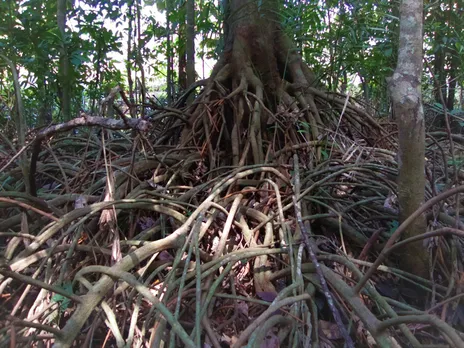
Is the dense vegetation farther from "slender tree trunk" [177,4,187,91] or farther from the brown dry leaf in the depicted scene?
"slender tree trunk" [177,4,187,91]

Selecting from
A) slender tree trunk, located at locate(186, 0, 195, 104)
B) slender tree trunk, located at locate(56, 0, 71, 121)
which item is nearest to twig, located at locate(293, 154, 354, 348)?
slender tree trunk, located at locate(186, 0, 195, 104)

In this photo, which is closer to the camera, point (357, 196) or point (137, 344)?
point (137, 344)

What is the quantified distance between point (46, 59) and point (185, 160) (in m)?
1.92

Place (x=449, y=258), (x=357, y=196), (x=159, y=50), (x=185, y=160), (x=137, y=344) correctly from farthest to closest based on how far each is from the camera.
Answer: (x=159, y=50), (x=185, y=160), (x=357, y=196), (x=449, y=258), (x=137, y=344)

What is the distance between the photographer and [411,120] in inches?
54.6

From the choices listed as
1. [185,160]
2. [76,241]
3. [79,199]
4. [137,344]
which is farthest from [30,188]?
[137,344]

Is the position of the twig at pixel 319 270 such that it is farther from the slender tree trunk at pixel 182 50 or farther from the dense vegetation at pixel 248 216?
the slender tree trunk at pixel 182 50

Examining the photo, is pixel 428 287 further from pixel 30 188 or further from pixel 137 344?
pixel 30 188

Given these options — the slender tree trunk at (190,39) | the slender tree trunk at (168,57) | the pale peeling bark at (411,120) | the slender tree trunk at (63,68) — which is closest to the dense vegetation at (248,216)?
the pale peeling bark at (411,120)

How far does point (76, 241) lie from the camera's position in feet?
5.16

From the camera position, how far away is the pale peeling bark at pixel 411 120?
1.39 m

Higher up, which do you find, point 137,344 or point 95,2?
point 95,2

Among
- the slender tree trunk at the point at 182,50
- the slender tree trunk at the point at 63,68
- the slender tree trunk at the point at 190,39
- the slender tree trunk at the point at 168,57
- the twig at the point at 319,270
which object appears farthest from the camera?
the slender tree trunk at the point at 168,57

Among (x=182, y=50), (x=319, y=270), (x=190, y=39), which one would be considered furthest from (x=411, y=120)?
(x=182, y=50)
